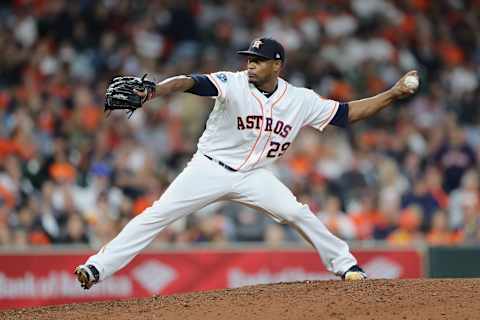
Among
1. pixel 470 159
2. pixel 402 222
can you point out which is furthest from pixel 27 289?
pixel 470 159

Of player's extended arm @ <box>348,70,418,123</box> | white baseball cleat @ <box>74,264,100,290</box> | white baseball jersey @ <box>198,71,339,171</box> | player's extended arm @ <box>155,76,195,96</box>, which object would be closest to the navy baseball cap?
white baseball jersey @ <box>198,71,339,171</box>

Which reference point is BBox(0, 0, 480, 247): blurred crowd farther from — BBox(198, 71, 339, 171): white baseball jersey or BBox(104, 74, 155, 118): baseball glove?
BBox(104, 74, 155, 118): baseball glove

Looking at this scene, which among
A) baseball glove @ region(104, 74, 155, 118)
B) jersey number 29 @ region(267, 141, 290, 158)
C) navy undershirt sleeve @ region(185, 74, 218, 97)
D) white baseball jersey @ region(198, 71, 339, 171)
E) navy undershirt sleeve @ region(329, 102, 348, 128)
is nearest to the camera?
baseball glove @ region(104, 74, 155, 118)

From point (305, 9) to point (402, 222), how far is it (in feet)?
14.9

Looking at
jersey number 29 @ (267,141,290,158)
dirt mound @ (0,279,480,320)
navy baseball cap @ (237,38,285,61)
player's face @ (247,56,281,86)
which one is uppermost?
navy baseball cap @ (237,38,285,61)

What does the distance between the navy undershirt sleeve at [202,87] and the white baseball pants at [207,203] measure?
1.77ft

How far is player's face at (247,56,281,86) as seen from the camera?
7023mm

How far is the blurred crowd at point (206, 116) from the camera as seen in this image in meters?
11.2

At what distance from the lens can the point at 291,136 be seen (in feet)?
23.5

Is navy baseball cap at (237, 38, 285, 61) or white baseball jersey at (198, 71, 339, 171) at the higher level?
navy baseball cap at (237, 38, 285, 61)

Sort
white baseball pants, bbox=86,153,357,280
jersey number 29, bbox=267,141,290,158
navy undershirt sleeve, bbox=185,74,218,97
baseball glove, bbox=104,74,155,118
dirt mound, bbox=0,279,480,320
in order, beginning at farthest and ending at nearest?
jersey number 29, bbox=267,141,290,158
white baseball pants, bbox=86,153,357,280
navy undershirt sleeve, bbox=185,74,218,97
baseball glove, bbox=104,74,155,118
dirt mound, bbox=0,279,480,320

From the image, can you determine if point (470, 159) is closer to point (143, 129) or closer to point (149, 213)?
point (143, 129)

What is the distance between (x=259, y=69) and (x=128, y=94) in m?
1.11

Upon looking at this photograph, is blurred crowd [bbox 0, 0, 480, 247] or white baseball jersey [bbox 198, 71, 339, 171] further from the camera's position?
blurred crowd [bbox 0, 0, 480, 247]
